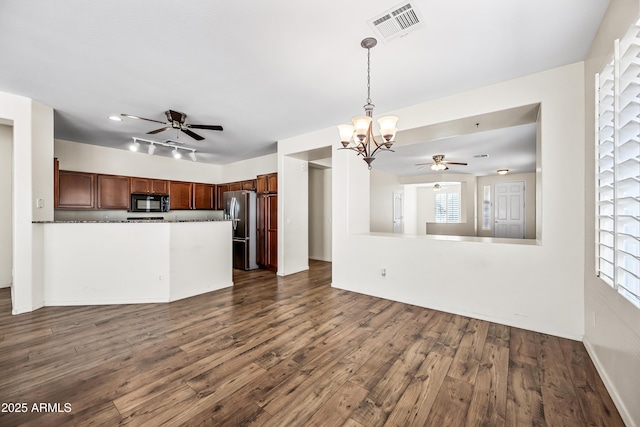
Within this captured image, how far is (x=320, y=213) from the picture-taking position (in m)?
6.90

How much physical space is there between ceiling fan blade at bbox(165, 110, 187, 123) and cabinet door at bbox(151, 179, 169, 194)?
9.88ft

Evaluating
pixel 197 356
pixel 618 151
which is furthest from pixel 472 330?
pixel 197 356

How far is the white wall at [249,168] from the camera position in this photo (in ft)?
20.8

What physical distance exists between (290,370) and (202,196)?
5932 mm

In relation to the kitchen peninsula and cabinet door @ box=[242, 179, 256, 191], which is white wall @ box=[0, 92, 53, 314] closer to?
the kitchen peninsula

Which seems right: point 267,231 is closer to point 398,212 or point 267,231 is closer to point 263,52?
point 263,52

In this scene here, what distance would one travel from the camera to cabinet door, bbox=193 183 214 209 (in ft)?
22.4

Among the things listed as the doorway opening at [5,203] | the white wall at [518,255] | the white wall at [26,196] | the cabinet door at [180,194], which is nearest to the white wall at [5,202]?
the doorway opening at [5,203]

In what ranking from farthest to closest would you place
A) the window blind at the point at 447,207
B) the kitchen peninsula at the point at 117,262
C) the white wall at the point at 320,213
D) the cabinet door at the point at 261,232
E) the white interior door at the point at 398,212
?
the window blind at the point at 447,207 → the white interior door at the point at 398,212 → the white wall at the point at 320,213 → the cabinet door at the point at 261,232 → the kitchen peninsula at the point at 117,262

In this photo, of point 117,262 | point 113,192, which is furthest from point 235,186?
point 117,262

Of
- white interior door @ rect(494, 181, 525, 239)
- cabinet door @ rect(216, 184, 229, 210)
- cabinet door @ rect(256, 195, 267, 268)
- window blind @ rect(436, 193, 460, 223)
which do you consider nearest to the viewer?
cabinet door @ rect(256, 195, 267, 268)

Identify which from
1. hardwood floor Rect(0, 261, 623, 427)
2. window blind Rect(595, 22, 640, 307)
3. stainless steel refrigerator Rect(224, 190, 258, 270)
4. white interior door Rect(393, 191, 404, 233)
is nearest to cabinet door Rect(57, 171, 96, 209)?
hardwood floor Rect(0, 261, 623, 427)

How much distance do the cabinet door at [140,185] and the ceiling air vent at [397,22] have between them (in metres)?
5.88

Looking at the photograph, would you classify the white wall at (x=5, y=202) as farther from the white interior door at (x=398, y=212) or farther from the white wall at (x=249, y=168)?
the white interior door at (x=398, y=212)
